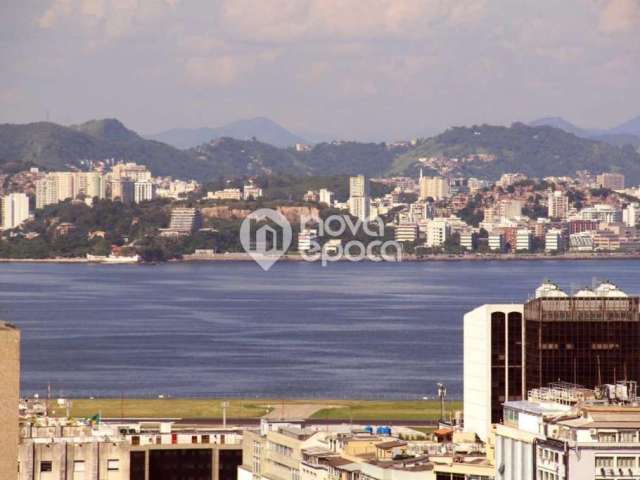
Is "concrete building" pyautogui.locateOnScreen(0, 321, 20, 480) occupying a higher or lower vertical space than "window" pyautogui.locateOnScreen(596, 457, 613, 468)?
higher

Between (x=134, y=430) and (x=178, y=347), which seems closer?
(x=134, y=430)

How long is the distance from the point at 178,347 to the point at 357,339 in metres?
6.95

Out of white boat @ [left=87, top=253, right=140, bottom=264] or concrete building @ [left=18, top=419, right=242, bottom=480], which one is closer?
concrete building @ [left=18, top=419, right=242, bottom=480]

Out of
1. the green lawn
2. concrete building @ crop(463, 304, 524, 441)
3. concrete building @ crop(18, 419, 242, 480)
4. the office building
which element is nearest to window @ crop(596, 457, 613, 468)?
concrete building @ crop(18, 419, 242, 480)

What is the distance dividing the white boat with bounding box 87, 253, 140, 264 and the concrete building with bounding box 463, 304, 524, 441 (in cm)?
15607

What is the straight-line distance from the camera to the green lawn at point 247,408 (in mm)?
52188

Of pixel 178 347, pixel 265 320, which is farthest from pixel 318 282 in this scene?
pixel 178 347

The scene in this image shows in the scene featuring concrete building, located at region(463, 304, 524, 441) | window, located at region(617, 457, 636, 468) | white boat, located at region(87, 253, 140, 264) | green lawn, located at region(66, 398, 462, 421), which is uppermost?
white boat, located at region(87, 253, 140, 264)

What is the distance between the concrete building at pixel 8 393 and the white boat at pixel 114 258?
570 feet

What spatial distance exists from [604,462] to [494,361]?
58.6 ft

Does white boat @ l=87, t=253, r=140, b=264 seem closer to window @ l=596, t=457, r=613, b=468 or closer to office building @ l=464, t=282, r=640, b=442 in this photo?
office building @ l=464, t=282, r=640, b=442

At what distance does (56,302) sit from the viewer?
387ft

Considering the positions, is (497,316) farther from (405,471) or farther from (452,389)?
(452,389)

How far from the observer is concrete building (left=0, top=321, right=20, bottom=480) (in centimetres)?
2209
